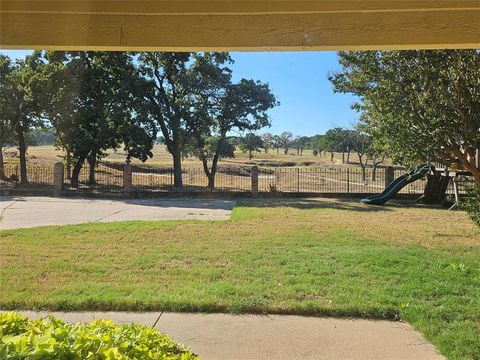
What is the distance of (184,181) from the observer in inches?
1271

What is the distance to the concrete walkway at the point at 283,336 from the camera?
4020 mm

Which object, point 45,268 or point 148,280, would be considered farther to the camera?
point 45,268

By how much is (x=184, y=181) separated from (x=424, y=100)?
24.7 metres

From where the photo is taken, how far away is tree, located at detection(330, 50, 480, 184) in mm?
7992

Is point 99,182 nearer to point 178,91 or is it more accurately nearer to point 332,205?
point 178,91

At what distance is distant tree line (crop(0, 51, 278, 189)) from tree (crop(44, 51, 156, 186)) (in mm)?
53

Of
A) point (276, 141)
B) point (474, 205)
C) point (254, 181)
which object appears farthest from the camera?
point (276, 141)

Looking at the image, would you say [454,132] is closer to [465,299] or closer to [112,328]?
[465,299]

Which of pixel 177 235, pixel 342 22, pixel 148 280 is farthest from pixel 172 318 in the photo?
pixel 177 235

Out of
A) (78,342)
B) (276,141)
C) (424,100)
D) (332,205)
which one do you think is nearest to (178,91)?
(332,205)

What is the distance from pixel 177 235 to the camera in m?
10.3

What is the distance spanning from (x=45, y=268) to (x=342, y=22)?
5.59 meters

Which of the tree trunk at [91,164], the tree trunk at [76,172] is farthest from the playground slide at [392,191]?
the tree trunk at [76,172]

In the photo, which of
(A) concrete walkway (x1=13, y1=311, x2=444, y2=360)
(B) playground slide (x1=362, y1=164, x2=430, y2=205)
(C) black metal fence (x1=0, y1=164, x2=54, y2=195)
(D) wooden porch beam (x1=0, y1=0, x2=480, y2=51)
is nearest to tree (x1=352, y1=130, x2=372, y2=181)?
(B) playground slide (x1=362, y1=164, x2=430, y2=205)
